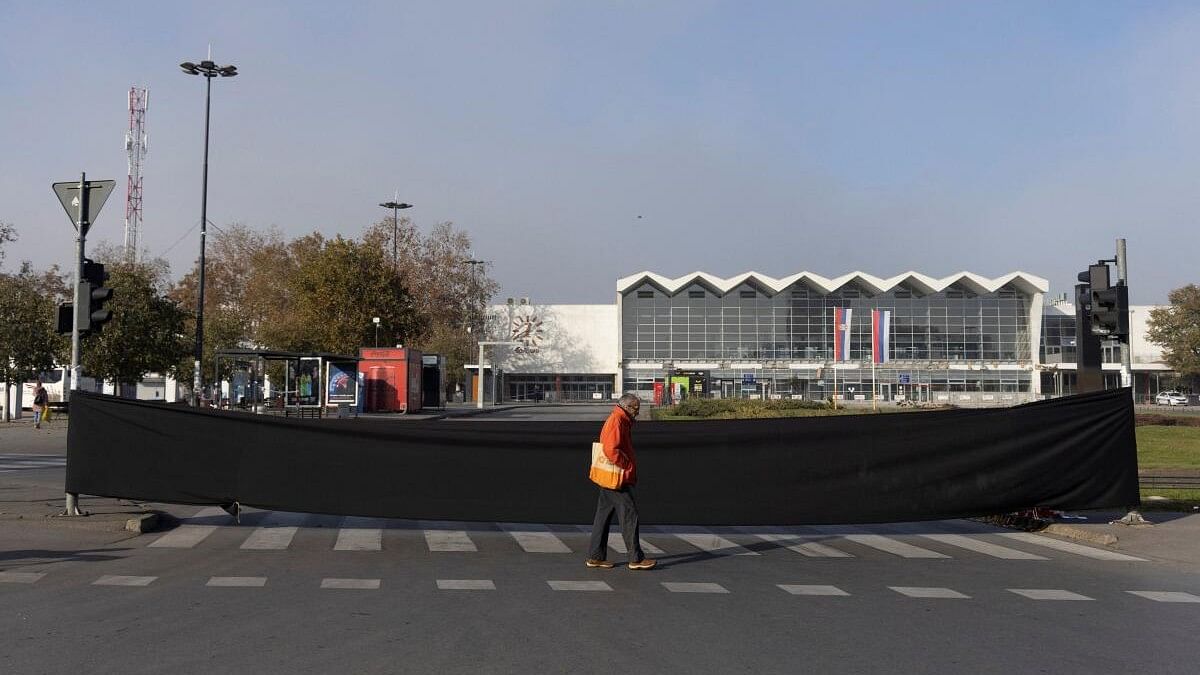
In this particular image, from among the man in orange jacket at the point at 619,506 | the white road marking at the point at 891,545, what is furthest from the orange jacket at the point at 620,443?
the white road marking at the point at 891,545

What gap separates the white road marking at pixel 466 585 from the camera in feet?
29.2

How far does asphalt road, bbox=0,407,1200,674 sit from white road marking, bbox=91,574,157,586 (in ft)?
0.14

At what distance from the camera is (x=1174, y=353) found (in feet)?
250

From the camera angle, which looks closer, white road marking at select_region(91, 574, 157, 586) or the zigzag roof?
white road marking at select_region(91, 574, 157, 586)

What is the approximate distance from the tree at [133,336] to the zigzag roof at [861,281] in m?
45.5

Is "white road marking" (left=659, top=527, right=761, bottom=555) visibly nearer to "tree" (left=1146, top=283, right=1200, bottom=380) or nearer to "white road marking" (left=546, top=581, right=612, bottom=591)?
"white road marking" (left=546, top=581, right=612, bottom=591)

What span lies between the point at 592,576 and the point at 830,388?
252 feet

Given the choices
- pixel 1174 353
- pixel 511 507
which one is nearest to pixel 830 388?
pixel 1174 353

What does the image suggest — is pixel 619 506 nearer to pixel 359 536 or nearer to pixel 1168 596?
pixel 359 536

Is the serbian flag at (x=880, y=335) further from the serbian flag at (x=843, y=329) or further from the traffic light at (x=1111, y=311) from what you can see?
the traffic light at (x=1111, y=311)

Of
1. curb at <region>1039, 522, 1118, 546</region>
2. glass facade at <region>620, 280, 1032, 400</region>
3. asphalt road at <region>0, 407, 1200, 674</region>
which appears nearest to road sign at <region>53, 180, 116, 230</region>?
asphalt road at <region>0, 407, 1200, 674</region>

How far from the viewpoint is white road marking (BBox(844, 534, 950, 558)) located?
11496 mm

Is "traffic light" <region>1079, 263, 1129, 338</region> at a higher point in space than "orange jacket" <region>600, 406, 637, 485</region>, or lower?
higher

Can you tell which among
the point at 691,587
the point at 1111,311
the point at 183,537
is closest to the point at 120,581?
the point at 183,537
